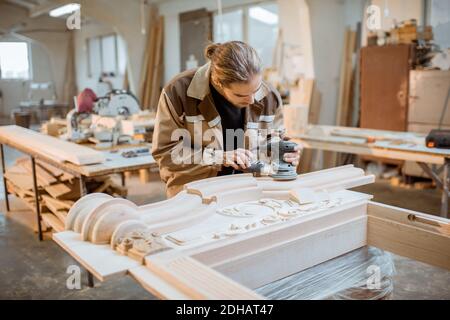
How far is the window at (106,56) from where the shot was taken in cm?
1205

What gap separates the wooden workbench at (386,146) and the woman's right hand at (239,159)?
2273 mm

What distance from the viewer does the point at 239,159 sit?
2.07 metres

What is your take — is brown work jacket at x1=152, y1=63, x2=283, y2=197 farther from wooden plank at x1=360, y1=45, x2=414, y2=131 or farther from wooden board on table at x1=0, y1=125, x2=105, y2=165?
wooden plank at x1=360, y1=45, x2=414, y2=131

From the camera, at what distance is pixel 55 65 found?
46.5ft

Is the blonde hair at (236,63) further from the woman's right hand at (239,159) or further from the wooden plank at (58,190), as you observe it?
the wooden plank at (58,190)

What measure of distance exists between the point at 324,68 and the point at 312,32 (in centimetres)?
57

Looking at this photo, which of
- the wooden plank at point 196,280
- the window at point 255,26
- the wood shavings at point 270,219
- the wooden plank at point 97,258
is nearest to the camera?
the wooden plank at point 196,280

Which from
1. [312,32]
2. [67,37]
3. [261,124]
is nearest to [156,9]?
[312,32]

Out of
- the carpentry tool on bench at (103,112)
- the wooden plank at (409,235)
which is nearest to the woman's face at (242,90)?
the wooden plank at (409,235)

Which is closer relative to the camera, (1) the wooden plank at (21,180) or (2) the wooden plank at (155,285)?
(2) the wooden plank at (155,285)

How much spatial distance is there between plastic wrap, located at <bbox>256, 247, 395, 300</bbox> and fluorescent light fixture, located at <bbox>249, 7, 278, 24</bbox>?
7.07 meters

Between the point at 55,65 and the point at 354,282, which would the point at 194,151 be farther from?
the point at 55,65

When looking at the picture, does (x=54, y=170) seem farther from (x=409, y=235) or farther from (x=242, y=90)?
(x=409, y=235)

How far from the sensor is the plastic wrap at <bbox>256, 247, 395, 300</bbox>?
5.11 ft
